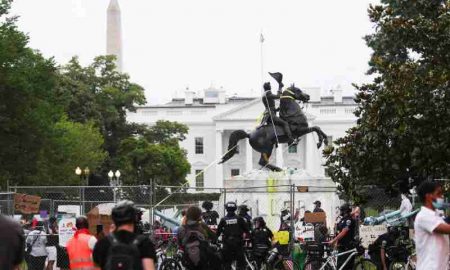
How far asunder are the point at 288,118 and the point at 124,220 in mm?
27164

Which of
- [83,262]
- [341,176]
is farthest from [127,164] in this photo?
[83,262]

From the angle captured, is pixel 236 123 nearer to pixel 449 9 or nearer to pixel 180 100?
pixel 180 100

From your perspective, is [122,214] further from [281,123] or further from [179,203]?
[179,203]

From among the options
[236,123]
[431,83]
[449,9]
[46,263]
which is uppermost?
[236,123]

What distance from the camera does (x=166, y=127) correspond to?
92188 millimetres

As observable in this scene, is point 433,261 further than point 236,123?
No

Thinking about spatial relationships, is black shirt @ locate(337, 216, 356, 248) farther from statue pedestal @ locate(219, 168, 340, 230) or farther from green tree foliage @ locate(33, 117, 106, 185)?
green tree foliage @ locate(33, 117, 106, 185)

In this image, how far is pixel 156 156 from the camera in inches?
3369

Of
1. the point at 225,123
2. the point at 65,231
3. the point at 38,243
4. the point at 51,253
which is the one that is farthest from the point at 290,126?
the point at 225,123

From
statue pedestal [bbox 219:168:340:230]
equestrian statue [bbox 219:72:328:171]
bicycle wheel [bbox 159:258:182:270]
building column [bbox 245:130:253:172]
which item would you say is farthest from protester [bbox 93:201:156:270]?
building column [bbox 245:130:253:172]

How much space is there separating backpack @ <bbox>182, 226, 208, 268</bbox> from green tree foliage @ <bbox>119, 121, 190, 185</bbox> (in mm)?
67987

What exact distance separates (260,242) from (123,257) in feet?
36.7

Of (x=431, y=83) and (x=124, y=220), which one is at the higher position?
(x=431, y=83)

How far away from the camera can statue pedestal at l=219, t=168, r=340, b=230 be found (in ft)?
111
